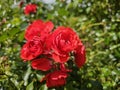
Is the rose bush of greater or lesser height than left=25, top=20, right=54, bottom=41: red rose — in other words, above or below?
below

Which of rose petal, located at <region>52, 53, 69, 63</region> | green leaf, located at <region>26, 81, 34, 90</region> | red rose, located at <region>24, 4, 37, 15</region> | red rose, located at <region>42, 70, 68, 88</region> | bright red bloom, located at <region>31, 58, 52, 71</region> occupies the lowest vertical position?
red rose, located at <region>24, 4, 37, 15</region>

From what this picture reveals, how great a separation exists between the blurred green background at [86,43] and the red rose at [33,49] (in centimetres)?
8

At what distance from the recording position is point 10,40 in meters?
2.90

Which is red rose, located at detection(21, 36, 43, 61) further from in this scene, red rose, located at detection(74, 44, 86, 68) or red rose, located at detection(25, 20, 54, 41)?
red rose, located at detection(74, 44, 86, 68)

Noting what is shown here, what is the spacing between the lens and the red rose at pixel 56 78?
2.02 m

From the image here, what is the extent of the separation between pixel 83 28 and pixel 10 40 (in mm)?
1277

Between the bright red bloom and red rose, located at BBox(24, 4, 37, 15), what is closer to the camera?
the bright red bloom

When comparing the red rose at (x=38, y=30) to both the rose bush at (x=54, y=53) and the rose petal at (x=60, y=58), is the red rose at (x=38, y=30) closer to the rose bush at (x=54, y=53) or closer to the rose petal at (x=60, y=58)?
the rose bush at (x=54, y=53)

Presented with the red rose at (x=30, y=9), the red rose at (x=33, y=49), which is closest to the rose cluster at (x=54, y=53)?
the red rose at (x=33, y=49)

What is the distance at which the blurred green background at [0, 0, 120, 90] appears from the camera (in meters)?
2.23

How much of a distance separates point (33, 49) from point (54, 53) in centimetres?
11

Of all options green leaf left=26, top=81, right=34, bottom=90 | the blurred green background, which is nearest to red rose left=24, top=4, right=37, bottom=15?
the blurred green background

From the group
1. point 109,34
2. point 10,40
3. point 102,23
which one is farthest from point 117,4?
point 10,40

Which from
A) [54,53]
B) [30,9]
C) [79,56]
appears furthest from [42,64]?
[30,9]
